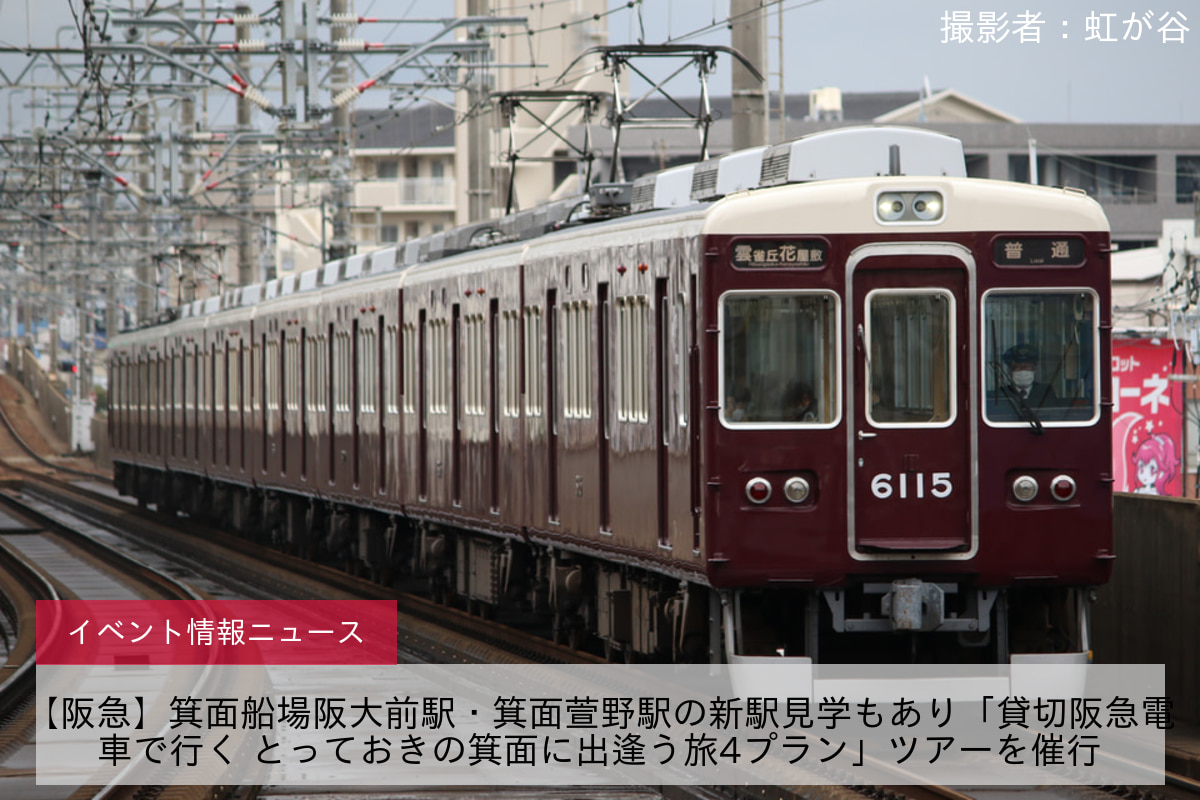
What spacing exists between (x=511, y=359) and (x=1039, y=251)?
5026 mm

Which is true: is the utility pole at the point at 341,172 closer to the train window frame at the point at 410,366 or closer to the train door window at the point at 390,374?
the train door window at the point at 390,374

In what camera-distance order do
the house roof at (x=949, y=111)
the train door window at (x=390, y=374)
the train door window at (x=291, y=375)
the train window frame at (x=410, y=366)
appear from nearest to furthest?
the train window frame at (x=410, y=366) < the train door window at (x=390, y=374) < the train door window at (x=291, y=375) < the house roof at (x=949, y=111)

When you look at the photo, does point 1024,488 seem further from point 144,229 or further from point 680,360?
point 144,229

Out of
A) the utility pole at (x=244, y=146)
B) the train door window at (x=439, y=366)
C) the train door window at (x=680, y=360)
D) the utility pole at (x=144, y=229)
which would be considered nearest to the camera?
the train door window at (x=680, y=360)

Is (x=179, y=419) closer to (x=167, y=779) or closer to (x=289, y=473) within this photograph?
(x=289, y=473)

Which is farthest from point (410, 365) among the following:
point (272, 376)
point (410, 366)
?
point (272, 376)

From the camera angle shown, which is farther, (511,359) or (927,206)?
(511,359)

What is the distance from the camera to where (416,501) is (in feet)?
56.8

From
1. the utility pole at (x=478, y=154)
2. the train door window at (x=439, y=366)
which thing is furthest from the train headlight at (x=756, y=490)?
the utility pole at (x=478, y=154)

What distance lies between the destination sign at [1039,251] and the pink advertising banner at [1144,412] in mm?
11220

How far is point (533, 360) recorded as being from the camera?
13547mm

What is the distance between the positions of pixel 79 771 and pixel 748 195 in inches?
162

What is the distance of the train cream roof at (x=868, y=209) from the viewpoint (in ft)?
32.1

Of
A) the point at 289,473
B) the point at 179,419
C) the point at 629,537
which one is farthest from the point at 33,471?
the point at 629,537
